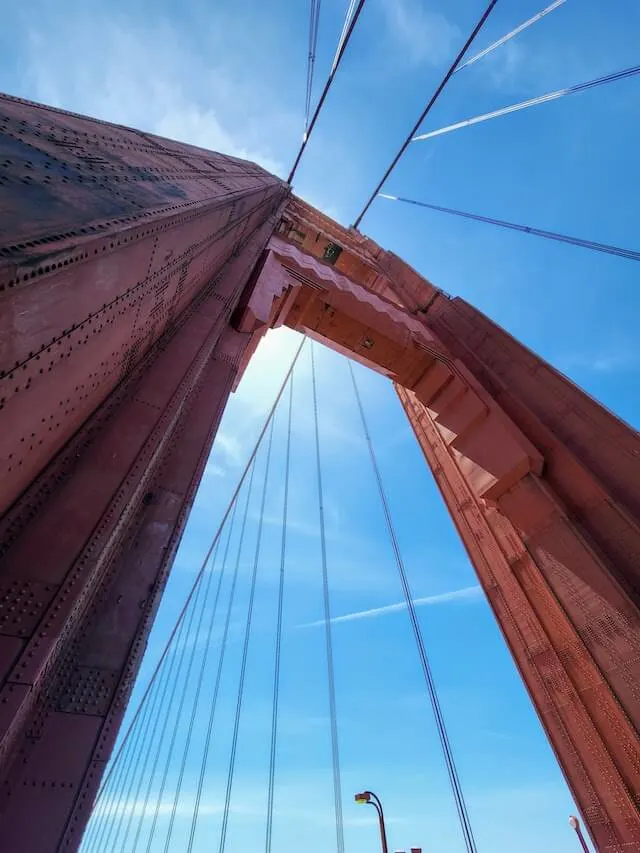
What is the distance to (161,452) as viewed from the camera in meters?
5.37

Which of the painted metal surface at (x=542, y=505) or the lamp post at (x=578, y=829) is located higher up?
the painted metal surface at (x=542, y=505)

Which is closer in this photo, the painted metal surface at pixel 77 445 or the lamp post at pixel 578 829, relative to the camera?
the painted metal surface at pixel 77 445

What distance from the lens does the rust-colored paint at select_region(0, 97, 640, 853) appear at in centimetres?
280

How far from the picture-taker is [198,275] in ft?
21.7

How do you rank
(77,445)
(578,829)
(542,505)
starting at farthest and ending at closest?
(578,829) → (542,505) → (77,445)

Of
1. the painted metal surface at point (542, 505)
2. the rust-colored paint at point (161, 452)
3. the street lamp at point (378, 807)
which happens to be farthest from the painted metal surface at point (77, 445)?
the street lamp at point (378, 807)

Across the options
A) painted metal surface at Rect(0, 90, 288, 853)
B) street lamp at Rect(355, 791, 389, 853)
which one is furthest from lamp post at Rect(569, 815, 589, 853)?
painted metal surface at Rect(0, 90, 288, 853)

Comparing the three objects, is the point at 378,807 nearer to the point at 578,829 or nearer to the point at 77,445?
the point at 578,829

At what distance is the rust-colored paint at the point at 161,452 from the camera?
110 inches

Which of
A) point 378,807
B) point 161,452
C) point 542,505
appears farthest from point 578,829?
point 161,452

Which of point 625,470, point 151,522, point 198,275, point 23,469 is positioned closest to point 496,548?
point 625,470

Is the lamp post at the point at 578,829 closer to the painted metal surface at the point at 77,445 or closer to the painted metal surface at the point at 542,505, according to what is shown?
the painted metal surface at the point at 542,505

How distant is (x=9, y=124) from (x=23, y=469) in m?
3.16

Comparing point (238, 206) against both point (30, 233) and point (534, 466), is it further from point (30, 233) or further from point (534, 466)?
point (534, 466)
